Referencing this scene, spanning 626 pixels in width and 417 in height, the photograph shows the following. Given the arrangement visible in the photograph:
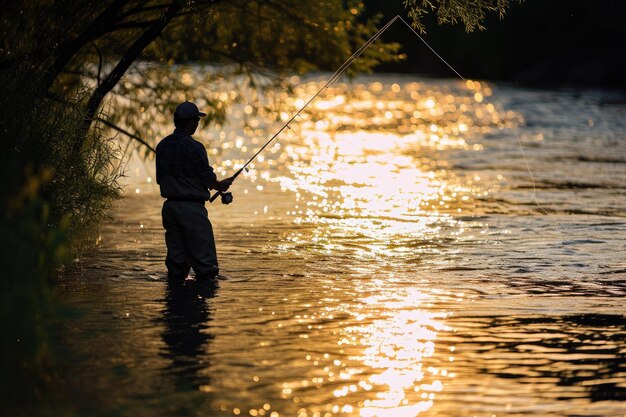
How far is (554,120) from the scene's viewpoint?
43500 millimetres

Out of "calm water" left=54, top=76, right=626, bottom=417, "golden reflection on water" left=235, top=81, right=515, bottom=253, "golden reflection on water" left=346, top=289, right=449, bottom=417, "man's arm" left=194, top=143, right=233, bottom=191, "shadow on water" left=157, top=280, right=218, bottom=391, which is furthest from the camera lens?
"golden reflection on water" left=235, top=81, right=515, bottom=253

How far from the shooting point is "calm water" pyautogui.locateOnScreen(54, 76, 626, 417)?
791 cm

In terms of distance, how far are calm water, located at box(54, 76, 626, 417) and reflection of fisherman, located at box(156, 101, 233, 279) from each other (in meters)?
0.30

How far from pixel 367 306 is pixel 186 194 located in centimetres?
205

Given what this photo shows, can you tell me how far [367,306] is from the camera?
10727mm

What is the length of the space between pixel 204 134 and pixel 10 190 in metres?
27.2

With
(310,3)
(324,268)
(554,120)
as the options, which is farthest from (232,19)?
(554,120)

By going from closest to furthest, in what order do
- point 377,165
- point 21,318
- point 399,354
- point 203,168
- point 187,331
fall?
point 21,318 < point 399,354 < point 187,331 < point 203,168 < point 377,165

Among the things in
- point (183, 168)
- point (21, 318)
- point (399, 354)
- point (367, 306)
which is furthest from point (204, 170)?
point (21, 318)

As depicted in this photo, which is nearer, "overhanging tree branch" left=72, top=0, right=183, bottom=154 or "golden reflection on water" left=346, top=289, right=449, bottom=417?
"golden reflection on water" left=346, top=289, right=449, bottom=417

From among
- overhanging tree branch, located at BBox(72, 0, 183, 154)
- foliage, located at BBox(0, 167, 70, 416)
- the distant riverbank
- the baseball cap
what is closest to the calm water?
foliage, located at BBox(0, 167, 70, 416)

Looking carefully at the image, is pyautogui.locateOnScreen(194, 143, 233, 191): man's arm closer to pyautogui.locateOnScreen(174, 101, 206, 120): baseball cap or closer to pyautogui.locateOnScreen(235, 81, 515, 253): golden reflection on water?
pyautogui.locateOnScreen(174, 101, 206, 120): baseball cap

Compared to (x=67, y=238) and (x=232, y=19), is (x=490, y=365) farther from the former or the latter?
(x=232, y=19)

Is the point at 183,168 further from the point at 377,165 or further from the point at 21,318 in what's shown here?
the point at 377,165
